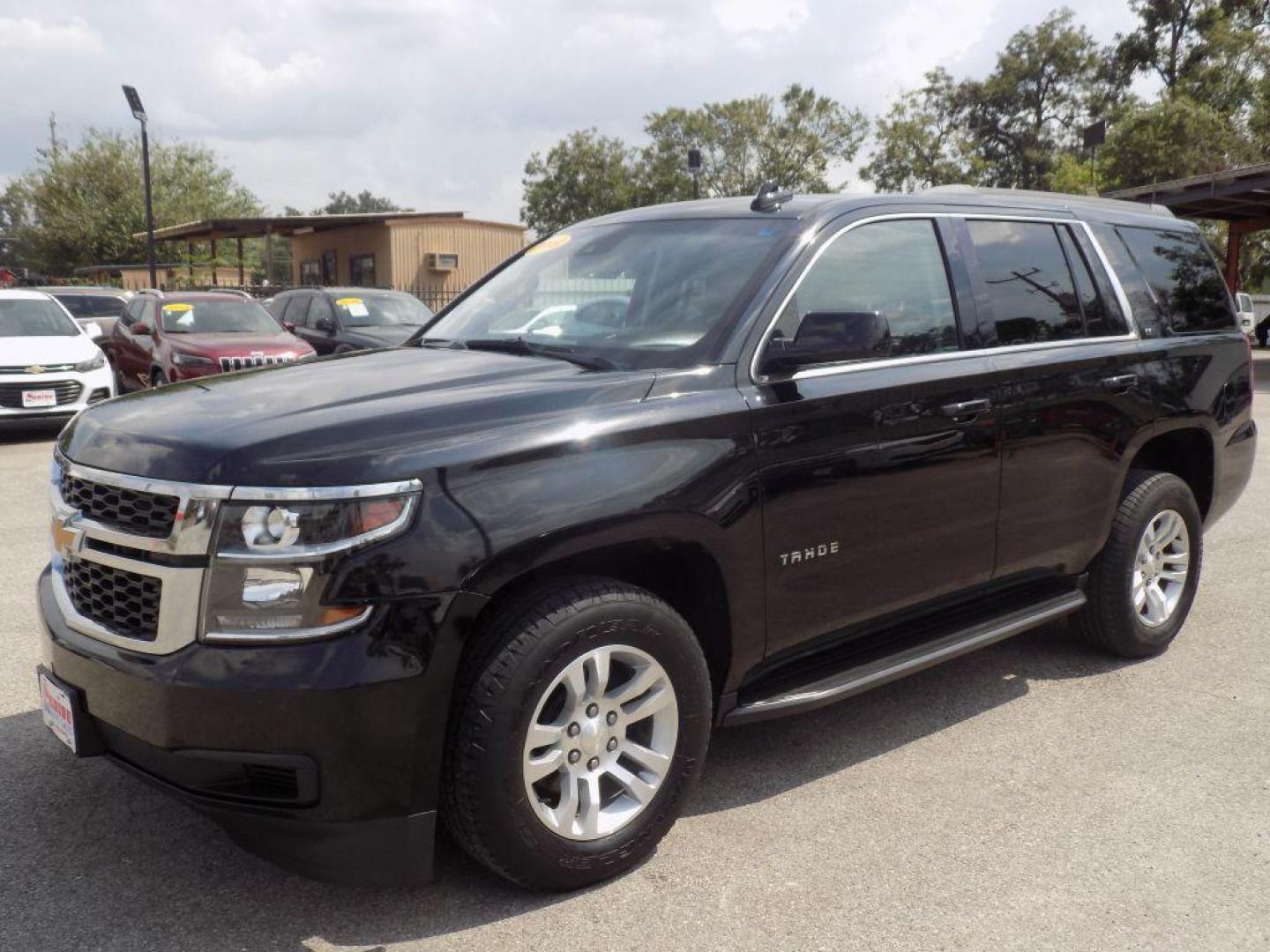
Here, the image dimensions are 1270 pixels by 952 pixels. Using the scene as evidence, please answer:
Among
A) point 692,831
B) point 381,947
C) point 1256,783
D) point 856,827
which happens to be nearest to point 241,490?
point 381,947

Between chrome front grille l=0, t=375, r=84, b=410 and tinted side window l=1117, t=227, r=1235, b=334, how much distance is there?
34.5 ft

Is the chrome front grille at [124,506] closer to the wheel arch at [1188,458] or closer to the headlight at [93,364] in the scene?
the wheel arch at [1188,458]

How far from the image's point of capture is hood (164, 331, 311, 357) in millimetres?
12320

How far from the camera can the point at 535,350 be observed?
362 cm

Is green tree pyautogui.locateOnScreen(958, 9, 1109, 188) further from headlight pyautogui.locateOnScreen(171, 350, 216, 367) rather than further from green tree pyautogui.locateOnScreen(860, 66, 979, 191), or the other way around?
headlight pyautogui.locateOnScreen(171, 350, 216, 367)

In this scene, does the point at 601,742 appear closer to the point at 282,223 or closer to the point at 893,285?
the point at 893,285

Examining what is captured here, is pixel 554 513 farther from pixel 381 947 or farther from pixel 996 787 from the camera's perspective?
pixel 996 787

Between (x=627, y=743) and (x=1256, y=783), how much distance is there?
2.15 meters

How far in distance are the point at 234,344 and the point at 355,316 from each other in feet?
7.22

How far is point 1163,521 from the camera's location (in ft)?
15.6

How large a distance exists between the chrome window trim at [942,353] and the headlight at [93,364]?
34.2ft

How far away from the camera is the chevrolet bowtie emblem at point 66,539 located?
284 centimetres

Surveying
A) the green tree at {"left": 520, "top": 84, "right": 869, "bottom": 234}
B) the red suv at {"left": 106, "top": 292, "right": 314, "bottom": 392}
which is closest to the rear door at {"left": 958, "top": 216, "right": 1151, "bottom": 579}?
the red suv at {"left": 106, "top": 292, "right": 314, "bottom": 392}

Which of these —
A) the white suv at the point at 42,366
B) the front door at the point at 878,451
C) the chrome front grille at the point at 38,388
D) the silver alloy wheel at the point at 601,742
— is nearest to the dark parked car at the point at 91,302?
the white suv at the point at 42,366
